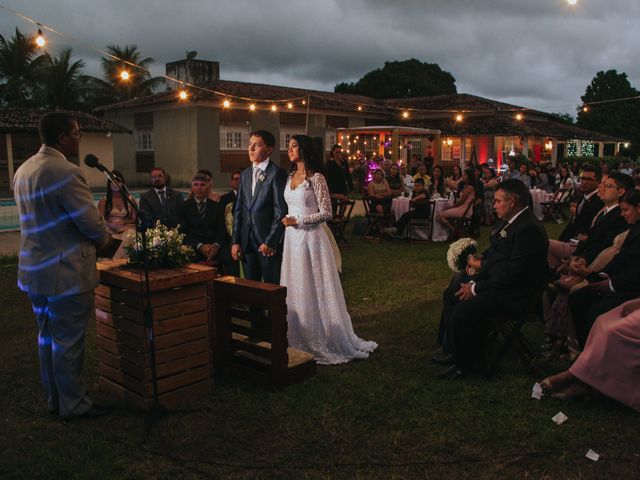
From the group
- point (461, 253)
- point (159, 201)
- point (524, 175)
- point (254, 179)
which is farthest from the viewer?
point (524, 175)

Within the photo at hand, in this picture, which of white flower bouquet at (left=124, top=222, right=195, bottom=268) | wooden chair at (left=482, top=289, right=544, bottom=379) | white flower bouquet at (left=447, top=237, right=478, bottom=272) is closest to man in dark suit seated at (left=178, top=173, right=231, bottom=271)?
white flower bouquet at (left=124, top=222, right=195, bottom=268)

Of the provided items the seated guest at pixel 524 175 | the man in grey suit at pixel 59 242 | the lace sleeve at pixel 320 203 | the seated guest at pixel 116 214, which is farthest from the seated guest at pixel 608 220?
the seated guest at pixel 524 175

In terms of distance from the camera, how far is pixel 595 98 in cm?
7112

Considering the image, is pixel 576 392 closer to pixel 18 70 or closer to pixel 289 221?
pixel 289 221

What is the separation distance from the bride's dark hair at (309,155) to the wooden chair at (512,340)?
6.60ft

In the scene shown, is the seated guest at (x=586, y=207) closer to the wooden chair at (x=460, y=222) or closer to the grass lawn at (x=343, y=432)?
the grass lawn at (x=343, y=432)

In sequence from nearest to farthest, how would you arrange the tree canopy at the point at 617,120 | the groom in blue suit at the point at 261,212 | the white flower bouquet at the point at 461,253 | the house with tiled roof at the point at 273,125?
the groom in blue suit at the point at 261,212 < the white flower bouquet at the point at 461,253 < the house with tiled roof at the point at 273,125 < the tree canopy at the point at 617,120

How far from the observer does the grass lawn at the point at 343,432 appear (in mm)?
3381

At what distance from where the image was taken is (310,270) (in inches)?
206

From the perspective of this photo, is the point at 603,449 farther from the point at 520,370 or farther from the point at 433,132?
the point at 433,132

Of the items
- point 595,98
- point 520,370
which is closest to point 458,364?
point 520,370

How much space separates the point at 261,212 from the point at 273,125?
2460cm

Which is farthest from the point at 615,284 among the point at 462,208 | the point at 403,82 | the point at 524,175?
the point at 403,82

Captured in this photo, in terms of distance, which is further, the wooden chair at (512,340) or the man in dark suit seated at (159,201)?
the man in dark suit seated at (159,201)
